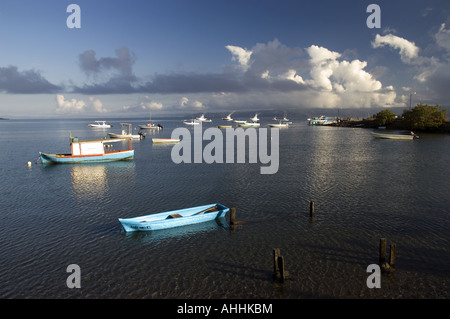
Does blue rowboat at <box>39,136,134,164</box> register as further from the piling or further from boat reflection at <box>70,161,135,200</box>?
the piling

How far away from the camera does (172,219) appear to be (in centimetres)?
2772

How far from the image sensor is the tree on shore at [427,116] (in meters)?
123

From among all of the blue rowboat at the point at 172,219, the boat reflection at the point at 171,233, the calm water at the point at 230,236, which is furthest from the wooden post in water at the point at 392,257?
the blue rowboat at the point at 172,219

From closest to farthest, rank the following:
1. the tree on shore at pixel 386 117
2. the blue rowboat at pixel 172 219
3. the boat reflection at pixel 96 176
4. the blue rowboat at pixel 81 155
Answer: the blue rowboat at pixel 172 219 < the boat reflection at pixel 96 176 < the blue rowboat at pixel 81 155 < the tree on shore at pixel 386 117

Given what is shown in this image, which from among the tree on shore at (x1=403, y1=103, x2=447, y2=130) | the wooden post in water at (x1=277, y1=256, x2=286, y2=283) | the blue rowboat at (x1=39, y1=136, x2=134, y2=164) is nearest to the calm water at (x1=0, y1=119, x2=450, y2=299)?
the wooden post in water at (x1=277, y1=256, x2=286, y2=283)

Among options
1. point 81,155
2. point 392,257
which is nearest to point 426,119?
point 392,257

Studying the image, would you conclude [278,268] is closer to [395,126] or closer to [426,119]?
[426,119]

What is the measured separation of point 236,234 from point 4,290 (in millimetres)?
17635

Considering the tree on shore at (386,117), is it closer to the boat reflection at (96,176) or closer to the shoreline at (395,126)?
the shoreline at (395,126)

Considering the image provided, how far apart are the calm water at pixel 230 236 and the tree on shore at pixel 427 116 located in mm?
91224

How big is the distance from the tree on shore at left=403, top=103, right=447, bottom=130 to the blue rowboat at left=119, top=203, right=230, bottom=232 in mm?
127971

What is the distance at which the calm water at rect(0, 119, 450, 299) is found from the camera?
63.1ft
